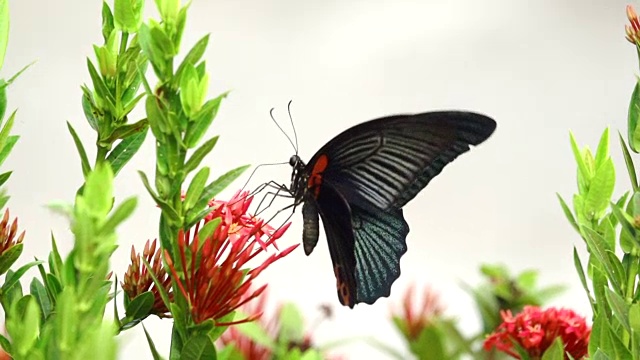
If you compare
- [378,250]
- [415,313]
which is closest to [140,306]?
[415,313]

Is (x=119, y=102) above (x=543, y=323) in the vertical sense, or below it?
above

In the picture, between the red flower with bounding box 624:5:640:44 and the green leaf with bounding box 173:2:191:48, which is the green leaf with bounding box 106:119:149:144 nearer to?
the green leaf with bounding box 173:2:191:48

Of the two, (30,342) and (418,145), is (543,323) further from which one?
(30,342)

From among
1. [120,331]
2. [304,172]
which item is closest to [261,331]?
[120,331]

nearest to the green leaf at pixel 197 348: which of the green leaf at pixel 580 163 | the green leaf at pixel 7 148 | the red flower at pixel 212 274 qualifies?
the red flower at pixel 212 274

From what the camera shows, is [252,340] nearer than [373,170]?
Yes

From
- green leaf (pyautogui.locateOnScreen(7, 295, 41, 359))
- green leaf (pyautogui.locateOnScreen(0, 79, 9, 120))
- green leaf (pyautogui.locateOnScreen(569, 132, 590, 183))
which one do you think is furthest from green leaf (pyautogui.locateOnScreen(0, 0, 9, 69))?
green leaf (pyautogui.locateOnScreen(569, 132, 590, 183))

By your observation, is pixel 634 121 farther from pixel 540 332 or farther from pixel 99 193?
pixel 99 193
